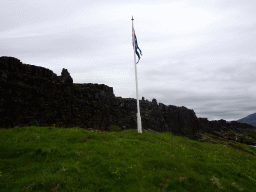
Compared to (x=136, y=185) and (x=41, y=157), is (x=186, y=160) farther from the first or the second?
(x=41, y=157)

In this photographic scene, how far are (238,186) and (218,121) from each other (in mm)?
145566

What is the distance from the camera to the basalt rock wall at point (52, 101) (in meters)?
19.1

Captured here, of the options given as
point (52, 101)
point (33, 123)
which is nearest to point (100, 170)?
point (33, 123)

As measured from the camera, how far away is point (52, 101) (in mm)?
23719

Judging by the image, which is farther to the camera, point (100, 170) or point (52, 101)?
point (52, 101)

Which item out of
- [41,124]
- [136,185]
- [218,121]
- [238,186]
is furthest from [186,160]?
[218,121]

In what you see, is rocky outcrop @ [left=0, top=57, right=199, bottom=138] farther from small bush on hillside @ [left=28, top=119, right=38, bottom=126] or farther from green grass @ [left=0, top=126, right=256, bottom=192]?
green grass @ [left=0, top=126, right=256, bottom=192]

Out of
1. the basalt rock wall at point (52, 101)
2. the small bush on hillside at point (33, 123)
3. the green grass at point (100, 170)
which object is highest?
the basalt rock wall at point (52, 101)

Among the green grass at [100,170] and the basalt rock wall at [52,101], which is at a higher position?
the basalt rock wall at [52,101]

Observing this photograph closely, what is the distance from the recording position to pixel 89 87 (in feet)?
105

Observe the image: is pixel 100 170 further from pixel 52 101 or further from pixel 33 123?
pixel 52 101

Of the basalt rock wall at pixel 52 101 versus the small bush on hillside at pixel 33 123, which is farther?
the small bush on hillside at pixel 33 123

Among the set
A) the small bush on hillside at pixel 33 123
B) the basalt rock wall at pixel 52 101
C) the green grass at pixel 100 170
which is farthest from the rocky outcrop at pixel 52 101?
the green grass at pixel 100 170

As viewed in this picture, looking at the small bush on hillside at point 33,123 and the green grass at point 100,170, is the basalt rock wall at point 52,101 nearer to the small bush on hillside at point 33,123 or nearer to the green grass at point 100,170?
the small bush on hillside at point 33,123
